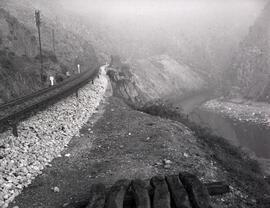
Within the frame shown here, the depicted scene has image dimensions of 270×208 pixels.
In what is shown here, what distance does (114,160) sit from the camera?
14.5 metres

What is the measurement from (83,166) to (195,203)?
22.3 ft

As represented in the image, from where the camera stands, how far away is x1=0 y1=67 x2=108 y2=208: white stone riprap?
11.2m

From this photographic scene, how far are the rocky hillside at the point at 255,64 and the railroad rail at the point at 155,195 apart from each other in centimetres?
6122

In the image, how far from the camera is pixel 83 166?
13953 mm

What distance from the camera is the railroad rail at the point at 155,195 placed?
8602 mm

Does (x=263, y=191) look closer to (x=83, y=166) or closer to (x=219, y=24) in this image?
(x=83, y=166)

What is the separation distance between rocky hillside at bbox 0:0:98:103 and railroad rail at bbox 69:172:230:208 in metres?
19.9

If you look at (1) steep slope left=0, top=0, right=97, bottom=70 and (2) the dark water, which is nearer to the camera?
(2) the dark water

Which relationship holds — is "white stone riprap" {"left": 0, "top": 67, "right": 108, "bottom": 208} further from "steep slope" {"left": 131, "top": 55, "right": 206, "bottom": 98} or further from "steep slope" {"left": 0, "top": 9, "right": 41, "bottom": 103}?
"steep slope" {"left": 131, "top": 55, "right": 206, "bottom": 98}

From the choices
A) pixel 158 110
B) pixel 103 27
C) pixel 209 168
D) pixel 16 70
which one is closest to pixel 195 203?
pixel 209 168

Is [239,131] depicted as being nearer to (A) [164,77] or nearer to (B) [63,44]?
(A) [164,77]

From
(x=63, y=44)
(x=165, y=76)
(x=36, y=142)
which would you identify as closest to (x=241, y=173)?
(x=36, y=142)

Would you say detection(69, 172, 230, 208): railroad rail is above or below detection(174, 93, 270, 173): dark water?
above

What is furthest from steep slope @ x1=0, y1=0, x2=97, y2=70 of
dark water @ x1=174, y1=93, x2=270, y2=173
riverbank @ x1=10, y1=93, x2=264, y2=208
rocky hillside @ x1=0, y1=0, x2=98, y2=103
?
riverbank @ x1=10, y1=93, x2=264, y2=208
